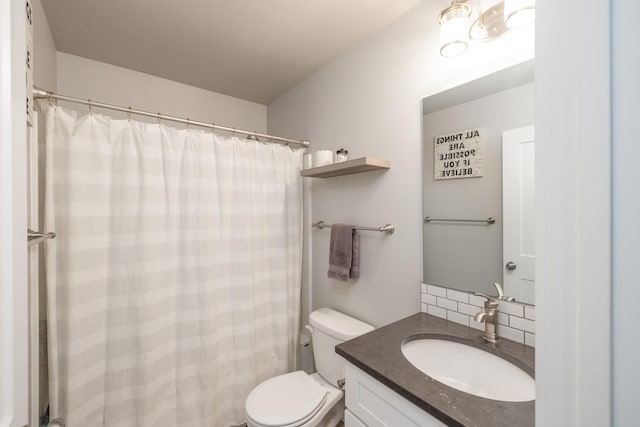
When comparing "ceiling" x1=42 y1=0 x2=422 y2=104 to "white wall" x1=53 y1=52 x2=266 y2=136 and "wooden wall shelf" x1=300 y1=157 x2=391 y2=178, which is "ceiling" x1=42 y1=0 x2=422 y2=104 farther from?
"wooden wall shelf" x1=300 y1=157 x2=391 y2=178

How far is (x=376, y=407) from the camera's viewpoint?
0.86m

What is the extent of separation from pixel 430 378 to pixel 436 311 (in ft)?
1.61

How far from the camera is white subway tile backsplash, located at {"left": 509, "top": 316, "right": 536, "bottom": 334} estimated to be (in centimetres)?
95

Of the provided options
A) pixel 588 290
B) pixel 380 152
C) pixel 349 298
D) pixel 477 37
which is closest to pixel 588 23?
pixel 588 290

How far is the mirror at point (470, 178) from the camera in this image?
102 centimetres

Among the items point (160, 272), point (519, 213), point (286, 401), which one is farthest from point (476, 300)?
point (160, 272)

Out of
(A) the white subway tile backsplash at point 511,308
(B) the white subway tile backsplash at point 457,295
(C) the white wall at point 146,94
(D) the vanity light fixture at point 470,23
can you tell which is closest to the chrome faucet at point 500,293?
(A) the white subway tile backsplash at point 511,308

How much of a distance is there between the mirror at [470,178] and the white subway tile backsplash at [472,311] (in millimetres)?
35

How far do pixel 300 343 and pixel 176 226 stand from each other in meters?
1.26

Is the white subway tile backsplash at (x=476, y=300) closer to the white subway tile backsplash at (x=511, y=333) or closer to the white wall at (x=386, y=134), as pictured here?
the white subway tile backsplash at (x=511, y=333)

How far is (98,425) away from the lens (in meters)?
1.27

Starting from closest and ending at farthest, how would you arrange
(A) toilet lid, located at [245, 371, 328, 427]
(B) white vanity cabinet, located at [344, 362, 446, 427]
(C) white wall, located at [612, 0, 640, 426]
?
(C) white wall, located at [612, 0, 640, 426] → (B) white vanity cabinet, located at [344, 362, 446, 427] → (A) toilet lid, located at [245, 371, 328, 427]

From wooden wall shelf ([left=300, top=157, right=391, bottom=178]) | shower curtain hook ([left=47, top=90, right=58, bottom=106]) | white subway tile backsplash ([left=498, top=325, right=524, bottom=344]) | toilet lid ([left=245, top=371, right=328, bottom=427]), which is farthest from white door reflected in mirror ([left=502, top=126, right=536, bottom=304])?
shower curtain hook ([left=47, top=90, right=58, bottom=106])

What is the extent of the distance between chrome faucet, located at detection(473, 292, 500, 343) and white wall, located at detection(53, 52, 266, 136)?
7.61ft
